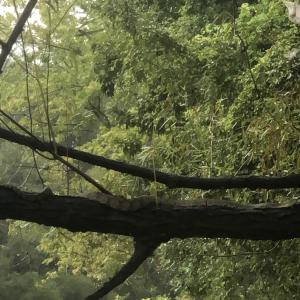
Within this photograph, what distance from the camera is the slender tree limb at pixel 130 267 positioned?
4.35 ft

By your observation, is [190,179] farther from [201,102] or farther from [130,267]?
[201,102]

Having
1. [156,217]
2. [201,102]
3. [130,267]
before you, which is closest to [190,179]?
[156,217]

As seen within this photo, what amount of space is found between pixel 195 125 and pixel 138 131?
1.64m

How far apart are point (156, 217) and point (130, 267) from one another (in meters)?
0.16

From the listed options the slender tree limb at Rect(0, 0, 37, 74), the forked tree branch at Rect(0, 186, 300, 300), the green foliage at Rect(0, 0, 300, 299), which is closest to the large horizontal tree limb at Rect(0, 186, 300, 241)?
the forked tree branch at Rect(0, 186, 300, 300)

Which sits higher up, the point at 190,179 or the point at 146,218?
the point at 190,179

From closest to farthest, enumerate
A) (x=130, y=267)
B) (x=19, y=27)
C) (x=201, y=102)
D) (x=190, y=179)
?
(x=19, y=27), (x=130, y=267), (x=190, y=179), (x=201, y=102)

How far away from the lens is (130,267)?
1.37 metres

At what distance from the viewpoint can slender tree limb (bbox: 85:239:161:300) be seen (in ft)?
4.35

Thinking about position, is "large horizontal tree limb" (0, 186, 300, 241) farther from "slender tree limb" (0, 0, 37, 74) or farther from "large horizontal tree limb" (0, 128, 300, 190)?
"slender tree limb" (0, 0, 37, 74)

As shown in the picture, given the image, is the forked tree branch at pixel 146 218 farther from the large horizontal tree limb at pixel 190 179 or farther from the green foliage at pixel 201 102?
the green foliage at pixel 201 102

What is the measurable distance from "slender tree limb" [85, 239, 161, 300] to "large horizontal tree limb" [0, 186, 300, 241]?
2cm

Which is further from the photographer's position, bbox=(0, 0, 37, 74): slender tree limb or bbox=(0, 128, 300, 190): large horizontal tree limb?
bbox=(0, 128, 300, 190): large horizontal tree limb

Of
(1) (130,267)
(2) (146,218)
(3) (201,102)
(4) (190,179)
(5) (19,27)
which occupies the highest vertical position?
(3) (201,102)
